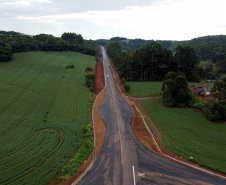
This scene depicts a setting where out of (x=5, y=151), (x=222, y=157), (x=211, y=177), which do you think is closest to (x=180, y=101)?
(x=222, y=157)

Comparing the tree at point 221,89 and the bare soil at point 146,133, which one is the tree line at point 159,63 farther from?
the tree at point 221,89

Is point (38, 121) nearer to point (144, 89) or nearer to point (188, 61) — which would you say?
point (144, 89)

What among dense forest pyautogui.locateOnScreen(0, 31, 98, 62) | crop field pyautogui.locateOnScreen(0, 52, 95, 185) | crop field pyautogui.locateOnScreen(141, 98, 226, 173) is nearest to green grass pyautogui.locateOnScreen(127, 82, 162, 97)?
crop field pyautogui.locateOnScreen(141, 98, 226, 173)

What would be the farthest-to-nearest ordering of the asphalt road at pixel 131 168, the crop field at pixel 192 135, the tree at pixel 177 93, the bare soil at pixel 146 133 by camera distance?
the tree at pixel 177 93, the bare soil at pixel 146 133, the crop field at pixel 192 135, the asphalt road at pixel 131 168

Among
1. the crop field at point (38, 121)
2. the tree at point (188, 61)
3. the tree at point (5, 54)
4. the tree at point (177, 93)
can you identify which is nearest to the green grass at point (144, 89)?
the tree at point (177, 93)

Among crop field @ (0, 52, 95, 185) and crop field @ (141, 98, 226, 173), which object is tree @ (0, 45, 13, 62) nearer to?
crop field @ (0, 52, 95, 185)
